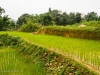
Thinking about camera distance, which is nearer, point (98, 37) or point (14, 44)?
point (98, 37)

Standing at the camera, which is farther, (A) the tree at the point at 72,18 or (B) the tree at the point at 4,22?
(A) the tree at the point at 72,18

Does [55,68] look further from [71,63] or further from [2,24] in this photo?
[2,24]

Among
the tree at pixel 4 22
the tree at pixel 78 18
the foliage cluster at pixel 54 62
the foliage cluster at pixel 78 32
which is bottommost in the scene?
the foliage cluster at pixel 54 62

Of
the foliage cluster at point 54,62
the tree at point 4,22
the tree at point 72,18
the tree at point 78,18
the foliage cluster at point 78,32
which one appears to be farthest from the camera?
the tree at point 78,18

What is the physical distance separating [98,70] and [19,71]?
2.68m

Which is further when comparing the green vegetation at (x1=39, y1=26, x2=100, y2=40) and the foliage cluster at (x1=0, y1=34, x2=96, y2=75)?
the green vegetation at (x1=39, y1=26, x2=100, y2=40)

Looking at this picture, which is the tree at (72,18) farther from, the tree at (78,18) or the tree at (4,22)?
the tree at (4,22)

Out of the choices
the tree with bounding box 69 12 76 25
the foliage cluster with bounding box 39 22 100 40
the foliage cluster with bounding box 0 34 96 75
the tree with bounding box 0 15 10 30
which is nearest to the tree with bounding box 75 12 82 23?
the tree with bounding box 69 12 76 25

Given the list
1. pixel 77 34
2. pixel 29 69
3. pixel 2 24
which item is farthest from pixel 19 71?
pixel 2 24

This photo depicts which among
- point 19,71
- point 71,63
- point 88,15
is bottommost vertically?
point 19,71

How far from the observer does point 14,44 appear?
480 inches

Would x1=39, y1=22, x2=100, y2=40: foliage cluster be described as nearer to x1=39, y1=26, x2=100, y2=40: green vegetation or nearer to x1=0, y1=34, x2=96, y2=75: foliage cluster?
x1=39, y1=26, x2=100, y2=40: green vegetation

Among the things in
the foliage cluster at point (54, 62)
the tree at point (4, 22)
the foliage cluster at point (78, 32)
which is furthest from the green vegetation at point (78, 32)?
the tree at point (4, 22)

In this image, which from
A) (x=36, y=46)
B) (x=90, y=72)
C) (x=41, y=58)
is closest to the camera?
(x=90, y=72)
